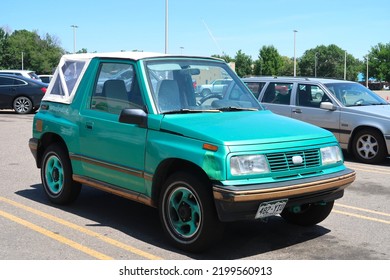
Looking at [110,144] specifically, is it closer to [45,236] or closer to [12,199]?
[45,236]

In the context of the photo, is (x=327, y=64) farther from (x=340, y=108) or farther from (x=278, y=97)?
(x=340, y=108)

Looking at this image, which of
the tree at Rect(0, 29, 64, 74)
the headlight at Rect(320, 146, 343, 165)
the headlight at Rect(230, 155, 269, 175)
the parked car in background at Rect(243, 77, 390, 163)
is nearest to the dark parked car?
the parked car in background at Rect(243, 77, 390, 163)

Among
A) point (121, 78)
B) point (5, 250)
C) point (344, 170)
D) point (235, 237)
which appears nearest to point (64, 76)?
point (121, 78)

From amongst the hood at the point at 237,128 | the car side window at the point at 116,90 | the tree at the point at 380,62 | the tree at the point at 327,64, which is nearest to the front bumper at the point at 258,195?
the hood at the point at 237,128

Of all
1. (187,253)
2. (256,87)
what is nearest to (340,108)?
(256,87)

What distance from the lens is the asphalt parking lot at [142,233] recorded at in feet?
16.0

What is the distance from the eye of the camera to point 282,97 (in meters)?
11.3

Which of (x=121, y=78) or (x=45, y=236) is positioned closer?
(x=45, y=236)

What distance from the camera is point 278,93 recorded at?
1141 centimetres

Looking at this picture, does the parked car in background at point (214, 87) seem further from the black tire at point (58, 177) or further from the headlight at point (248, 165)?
the black tire at point (58, 177)

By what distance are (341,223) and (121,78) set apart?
2.92 metres

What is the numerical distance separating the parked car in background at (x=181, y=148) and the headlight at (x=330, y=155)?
0.02 m

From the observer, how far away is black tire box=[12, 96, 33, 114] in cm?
2053

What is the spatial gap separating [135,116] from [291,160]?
1543 millimetres
